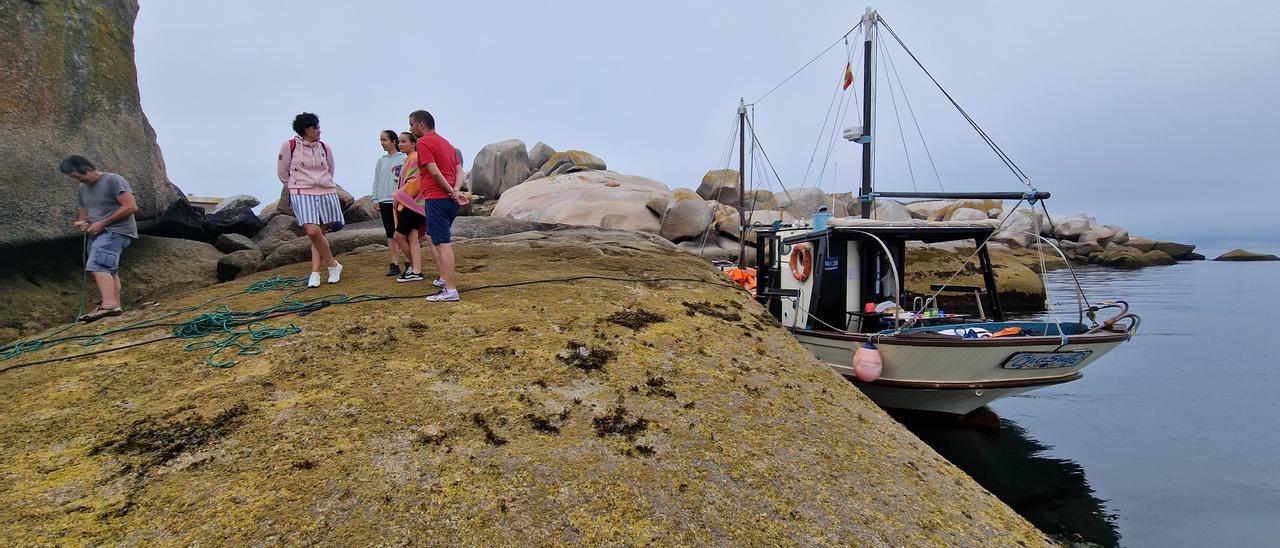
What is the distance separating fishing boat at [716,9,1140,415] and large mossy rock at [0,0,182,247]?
958cm

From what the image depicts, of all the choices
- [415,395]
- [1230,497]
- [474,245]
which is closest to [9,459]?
[415,395]

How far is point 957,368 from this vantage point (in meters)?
7.54

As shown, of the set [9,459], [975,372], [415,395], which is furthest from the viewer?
[975,372]

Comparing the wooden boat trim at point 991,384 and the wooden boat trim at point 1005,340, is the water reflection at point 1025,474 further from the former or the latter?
the wooden boat trim at point 1005,340

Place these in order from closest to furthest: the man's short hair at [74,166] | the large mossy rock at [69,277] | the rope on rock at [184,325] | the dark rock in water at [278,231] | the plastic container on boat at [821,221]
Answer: the rope on rock at [184,325]
the man's short hair at [74,166]
the large mossy rock at [69,277]
the plastic container on boat at [821,221]
the dark rock in water at [278,231]

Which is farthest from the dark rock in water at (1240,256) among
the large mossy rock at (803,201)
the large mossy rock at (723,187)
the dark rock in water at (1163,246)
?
the large mossy rock at (723,187)

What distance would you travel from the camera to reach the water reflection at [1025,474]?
6.08 m

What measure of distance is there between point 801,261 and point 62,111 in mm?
10563

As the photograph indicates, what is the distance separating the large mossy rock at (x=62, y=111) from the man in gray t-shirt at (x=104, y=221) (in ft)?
9.26

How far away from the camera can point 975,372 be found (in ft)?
24.8

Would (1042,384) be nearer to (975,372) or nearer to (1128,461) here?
(975,372)

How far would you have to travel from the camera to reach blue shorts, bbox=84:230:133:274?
212 inches

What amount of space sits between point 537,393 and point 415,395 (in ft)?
2.39

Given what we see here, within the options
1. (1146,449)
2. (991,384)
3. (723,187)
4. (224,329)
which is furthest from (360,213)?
(723,187)
